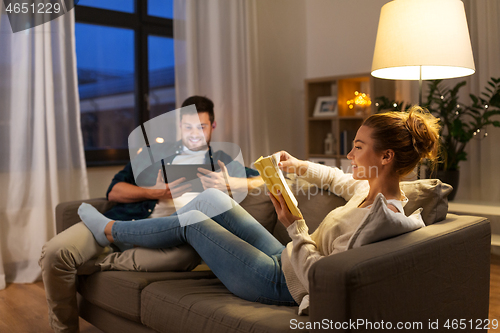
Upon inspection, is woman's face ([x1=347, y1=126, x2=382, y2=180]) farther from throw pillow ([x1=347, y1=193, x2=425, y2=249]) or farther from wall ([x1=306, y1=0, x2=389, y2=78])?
wall ([x1=306, y1=0, x2=389, y2=78])

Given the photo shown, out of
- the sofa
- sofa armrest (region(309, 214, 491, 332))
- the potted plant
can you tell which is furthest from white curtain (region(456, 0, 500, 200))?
sofa armrest (region(309, 214, 491, 332))

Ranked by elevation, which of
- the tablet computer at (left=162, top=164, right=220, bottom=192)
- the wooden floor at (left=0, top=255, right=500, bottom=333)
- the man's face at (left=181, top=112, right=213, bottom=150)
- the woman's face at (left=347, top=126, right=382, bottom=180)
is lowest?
the wooden floor at (left=0, top=255, right=500, bottom=333)

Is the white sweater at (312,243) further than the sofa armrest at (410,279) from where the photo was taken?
Yes

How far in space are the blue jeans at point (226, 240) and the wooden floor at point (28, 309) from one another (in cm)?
62

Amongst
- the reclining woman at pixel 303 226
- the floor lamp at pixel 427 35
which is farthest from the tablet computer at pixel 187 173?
the floor lamp at pixel 427 35

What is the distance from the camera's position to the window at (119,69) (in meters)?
3.18

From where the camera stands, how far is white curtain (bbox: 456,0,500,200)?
3.21 meters

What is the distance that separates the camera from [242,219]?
5.47 ft

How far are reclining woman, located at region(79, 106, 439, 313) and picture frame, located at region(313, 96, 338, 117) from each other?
7.40 ft

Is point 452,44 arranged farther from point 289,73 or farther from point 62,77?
point 289,73

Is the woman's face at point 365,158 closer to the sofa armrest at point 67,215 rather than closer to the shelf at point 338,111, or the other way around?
the sofa armrest at point 67,215

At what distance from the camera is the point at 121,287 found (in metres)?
Result: 1.58

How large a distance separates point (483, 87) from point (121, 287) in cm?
293

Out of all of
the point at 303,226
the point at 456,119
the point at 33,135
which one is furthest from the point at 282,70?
the point at 303,226
